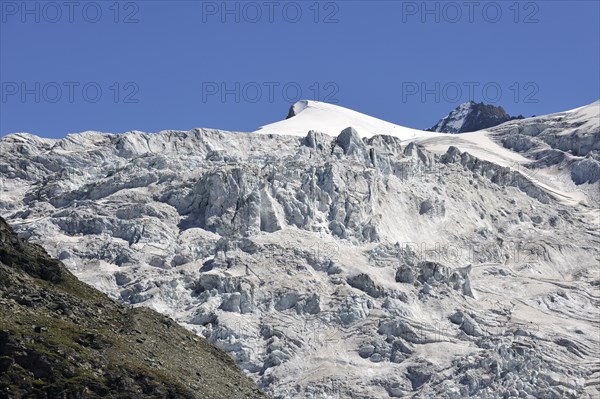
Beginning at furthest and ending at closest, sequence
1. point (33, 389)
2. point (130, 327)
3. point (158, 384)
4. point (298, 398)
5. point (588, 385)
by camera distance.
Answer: point (588, 385), point (298, 398), point (130, 327), point (158, 384), point (33, 389)

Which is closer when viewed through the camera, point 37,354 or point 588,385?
point 37,354

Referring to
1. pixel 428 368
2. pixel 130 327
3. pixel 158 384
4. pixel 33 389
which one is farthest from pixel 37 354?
pixel 428 368

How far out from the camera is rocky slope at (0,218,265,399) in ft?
199

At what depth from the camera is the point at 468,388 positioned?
18575 centimetres

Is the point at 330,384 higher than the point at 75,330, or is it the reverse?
the point at 75,330

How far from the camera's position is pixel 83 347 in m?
63.7

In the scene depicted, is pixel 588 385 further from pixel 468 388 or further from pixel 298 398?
pixel 298 398

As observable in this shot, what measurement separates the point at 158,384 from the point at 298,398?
389ft

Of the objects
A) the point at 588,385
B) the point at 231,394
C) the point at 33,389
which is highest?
the point at 33,389

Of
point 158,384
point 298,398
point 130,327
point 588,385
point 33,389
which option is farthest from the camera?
point 588,385

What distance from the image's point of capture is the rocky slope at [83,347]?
6053 cm

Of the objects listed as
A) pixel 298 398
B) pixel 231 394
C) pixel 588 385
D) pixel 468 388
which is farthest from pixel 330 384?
pixel 231 394

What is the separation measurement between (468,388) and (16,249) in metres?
122

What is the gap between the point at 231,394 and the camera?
237ft
